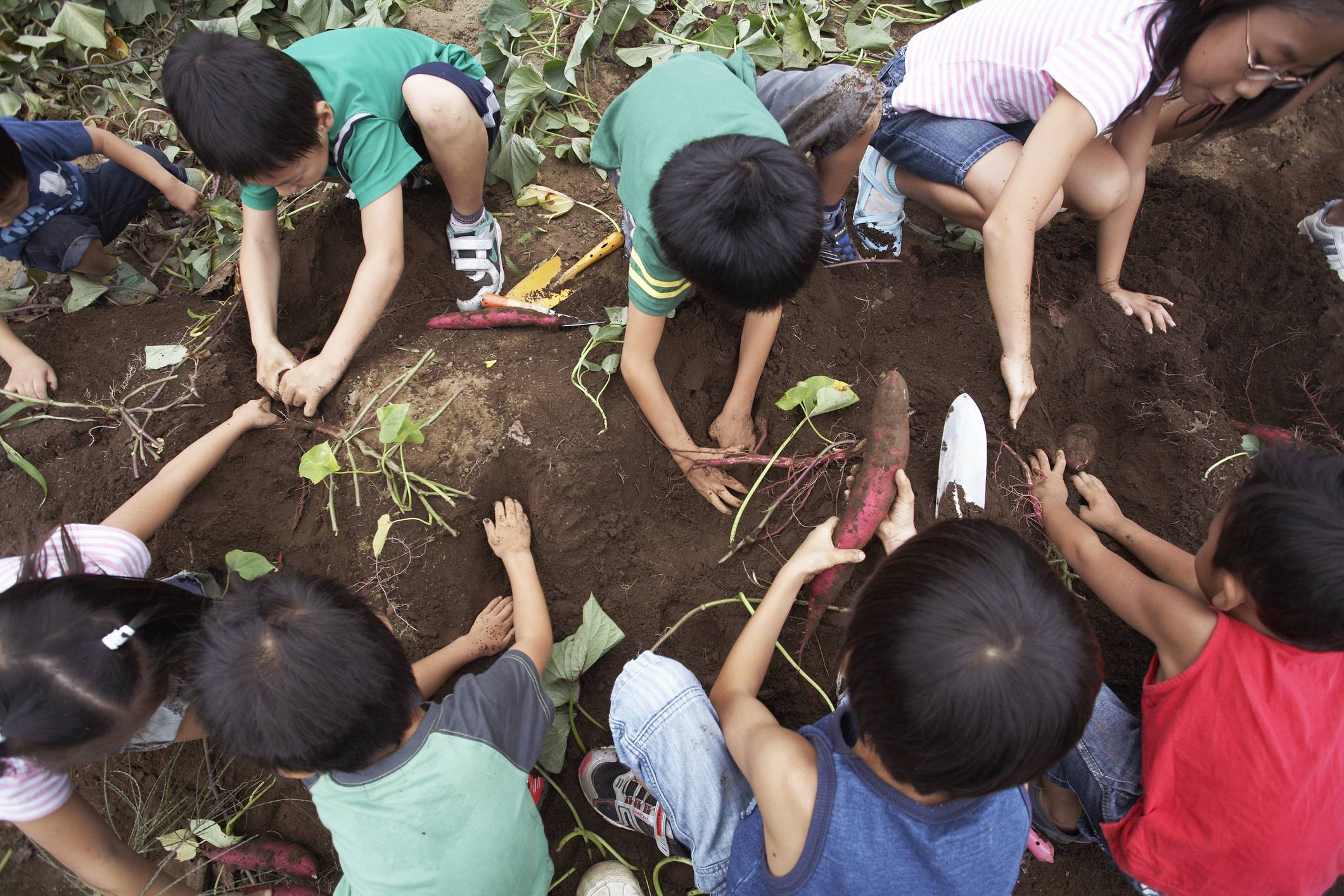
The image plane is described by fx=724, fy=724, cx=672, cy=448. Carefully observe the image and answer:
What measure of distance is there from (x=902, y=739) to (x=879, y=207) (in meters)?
1.70

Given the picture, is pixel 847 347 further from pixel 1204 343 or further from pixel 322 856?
pixel 322 856

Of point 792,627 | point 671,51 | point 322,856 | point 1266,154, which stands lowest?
point 322,856

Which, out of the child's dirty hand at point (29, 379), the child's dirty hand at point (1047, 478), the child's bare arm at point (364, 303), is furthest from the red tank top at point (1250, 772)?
the child's dirty hand at point (29, 379)

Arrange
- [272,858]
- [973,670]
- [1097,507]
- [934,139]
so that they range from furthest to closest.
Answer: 1. [934,139]
2. [1097,507]
3. [272,858]
4. [973,670]

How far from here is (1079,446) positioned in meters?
1.90

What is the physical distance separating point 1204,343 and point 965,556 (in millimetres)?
1611

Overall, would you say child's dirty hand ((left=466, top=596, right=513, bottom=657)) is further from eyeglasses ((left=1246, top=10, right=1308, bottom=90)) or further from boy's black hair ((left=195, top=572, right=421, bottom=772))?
eyeglasses ((left=1246, top=10, right=1308, bottom=90))

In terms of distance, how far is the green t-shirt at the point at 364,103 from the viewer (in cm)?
187

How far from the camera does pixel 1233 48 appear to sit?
1.45 meters

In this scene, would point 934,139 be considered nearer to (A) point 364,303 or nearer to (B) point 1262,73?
(B) point 1262,73

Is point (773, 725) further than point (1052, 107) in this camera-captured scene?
No

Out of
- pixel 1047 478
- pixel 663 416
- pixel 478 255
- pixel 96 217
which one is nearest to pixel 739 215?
pixel 663 416

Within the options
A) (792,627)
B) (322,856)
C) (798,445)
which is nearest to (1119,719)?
(792,627)

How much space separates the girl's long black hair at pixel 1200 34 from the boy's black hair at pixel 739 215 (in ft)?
2.84
